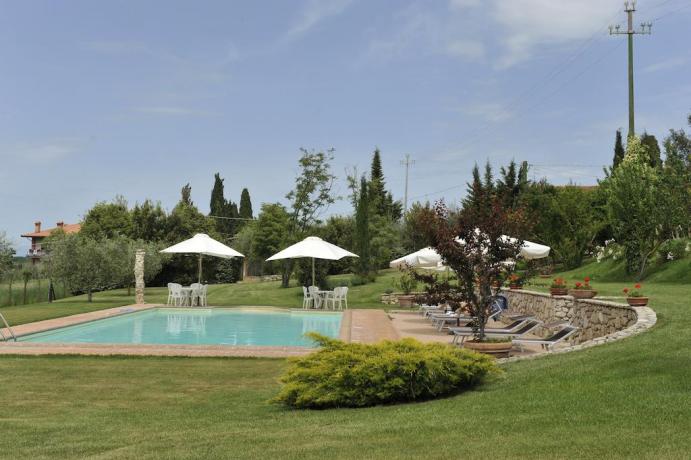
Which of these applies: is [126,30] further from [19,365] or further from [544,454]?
[544,454]

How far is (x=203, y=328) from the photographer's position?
62.4ft

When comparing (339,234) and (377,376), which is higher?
(339,234)

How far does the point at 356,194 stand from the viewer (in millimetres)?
45219

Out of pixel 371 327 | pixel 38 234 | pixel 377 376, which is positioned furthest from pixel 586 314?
pixel 38 234

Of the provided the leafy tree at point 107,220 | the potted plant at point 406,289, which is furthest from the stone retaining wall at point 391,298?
the leafy tree at point 107,220

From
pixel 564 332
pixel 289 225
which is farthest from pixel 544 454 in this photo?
pixel 289 225

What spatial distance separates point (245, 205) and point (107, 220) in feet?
84.0

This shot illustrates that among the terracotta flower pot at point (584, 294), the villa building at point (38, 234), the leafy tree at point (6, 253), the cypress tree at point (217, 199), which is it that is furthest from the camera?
the villa building at point (38, 234)

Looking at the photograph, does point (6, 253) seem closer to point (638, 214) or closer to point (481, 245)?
point (481, 245)

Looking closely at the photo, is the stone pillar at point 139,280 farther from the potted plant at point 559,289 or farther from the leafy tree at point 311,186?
the potted plant at point 559,289

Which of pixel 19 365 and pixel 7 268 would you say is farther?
pixel 7 268

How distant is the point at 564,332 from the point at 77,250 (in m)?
21.3

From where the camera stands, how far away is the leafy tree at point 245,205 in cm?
6706

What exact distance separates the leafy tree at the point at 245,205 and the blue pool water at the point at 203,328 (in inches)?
1689
